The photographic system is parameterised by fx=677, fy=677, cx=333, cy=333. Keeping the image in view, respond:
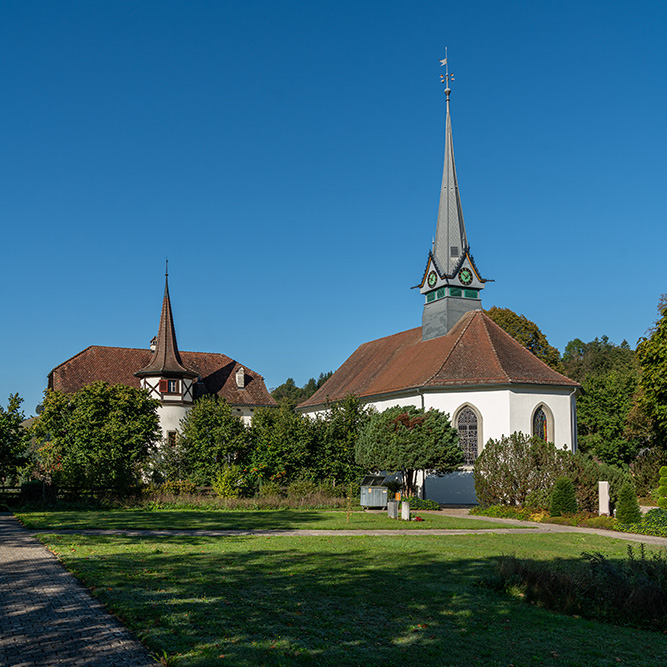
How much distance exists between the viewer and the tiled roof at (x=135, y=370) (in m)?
49.5

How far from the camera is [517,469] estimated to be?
86.8 ft

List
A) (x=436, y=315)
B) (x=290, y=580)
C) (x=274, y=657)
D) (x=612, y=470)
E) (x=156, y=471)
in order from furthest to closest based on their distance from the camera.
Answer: (x=436, y=315)
(x=156, y=471)
(x=612, y=470)
(x=290, y=580)
(x=274, y=657)

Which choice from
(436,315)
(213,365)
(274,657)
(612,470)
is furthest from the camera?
(213,365)

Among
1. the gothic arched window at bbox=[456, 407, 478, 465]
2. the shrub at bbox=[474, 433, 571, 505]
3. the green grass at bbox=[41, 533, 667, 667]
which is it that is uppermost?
the gothic arched window at bbox=[456, 407, 478, 465]

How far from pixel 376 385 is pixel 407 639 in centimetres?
3452

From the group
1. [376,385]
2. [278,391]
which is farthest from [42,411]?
[278,391]

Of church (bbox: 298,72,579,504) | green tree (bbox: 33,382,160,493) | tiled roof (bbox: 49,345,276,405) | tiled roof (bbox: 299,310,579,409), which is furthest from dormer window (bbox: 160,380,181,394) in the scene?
green tree (bbox: 33,382,160,493)

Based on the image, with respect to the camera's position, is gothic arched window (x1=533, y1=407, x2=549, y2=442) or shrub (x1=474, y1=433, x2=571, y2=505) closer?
shrub (x1=474, y1=433, x2=571, y2=505)

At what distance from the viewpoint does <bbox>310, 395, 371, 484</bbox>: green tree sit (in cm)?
3209

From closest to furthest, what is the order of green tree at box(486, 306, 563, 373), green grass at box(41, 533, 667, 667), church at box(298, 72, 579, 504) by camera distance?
→ green grass at box(41, 533, 667, 667) → church at box(298, 72, 579, 504) → green tree at box(486, 306, 563, 373)

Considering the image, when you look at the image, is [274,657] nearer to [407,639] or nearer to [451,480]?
[407,639]

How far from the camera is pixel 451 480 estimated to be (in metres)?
33.2

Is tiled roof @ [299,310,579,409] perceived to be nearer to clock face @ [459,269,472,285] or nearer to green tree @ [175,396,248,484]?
clock face @ [459,269,472,285]

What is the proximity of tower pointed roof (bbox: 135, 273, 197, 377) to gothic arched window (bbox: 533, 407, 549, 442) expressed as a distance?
981 inches
